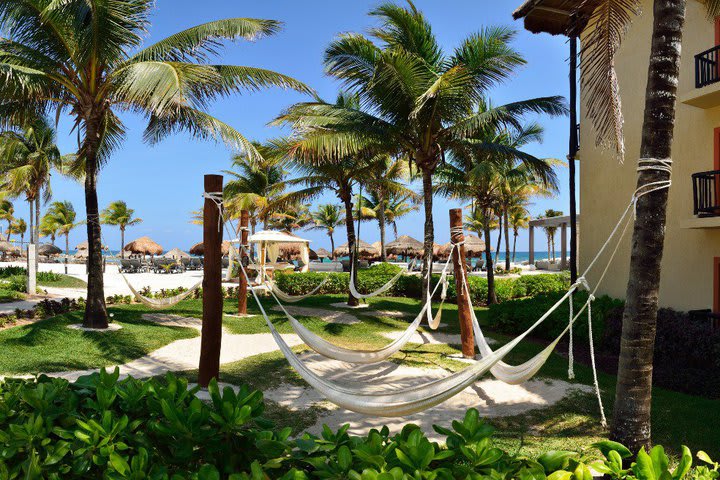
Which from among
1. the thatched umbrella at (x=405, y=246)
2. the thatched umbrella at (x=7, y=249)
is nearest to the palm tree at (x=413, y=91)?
the thatched umbrella at (x=405, y=246)

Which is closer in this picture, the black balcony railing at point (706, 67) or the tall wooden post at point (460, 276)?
the tall wooden post at point (460, 276)

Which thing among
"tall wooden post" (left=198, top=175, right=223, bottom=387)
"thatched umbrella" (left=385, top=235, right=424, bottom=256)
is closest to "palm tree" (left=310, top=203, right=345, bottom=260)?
"thatched umbrella" (left=385, top=235, right=424, bottom=256)

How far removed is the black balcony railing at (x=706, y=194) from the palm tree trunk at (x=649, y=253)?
16.4 feet

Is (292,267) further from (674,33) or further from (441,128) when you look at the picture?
(674,33)

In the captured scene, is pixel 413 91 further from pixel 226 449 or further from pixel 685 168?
pixel 226 449

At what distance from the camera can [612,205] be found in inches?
363

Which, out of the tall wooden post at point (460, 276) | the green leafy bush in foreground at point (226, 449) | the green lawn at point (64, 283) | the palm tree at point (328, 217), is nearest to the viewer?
the green leafy bush in foreground at point (226, 449)

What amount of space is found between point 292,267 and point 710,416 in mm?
17567

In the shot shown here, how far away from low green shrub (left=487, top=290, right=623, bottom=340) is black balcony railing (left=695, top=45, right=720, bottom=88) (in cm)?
360

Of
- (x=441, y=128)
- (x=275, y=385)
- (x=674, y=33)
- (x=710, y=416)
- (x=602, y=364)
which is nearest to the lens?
(x=674, y=33)

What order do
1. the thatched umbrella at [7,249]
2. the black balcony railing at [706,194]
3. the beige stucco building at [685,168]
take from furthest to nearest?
the thatched umbrella at [7,249] → the beige stucco building at [685,168] → the black balcony railing at [706,194]

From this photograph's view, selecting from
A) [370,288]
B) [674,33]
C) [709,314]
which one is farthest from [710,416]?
[370,288]

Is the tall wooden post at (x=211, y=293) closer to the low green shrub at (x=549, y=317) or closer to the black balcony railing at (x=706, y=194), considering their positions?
the low green shrub at (x=549, y=317)

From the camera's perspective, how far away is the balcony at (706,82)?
705 centimetres
